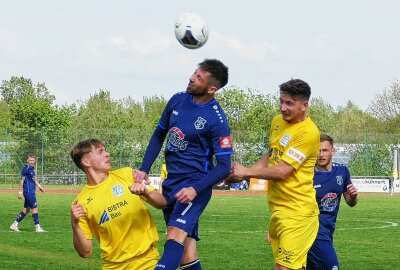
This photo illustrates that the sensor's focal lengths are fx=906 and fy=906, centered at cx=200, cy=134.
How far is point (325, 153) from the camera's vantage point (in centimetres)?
1100

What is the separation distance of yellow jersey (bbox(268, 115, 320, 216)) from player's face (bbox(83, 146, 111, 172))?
5.83 feet

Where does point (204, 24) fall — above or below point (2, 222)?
above

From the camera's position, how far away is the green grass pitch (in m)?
15.3

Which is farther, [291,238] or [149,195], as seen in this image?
[291,238]

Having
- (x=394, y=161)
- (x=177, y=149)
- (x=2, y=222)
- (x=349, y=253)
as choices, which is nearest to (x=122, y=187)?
(x=177, y=149)

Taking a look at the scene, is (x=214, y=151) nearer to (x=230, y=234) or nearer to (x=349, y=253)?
(x=349, y=253)

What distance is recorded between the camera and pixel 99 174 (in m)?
8.29

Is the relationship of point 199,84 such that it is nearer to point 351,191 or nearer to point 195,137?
point 195,137

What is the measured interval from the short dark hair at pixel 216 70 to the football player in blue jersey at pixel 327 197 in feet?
7.30

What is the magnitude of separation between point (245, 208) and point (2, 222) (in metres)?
11.2

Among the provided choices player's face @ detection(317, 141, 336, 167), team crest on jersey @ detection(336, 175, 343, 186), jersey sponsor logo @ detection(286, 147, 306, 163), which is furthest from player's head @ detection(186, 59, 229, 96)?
team crest on jersey @ detection(336, 175, 343, 186)

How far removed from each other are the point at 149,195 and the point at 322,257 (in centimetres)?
319

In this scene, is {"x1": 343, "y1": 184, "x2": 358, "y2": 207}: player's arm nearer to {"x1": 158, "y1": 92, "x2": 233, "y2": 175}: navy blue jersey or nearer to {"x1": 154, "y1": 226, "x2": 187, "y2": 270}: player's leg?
{"x1": 158, "y1": 92, "x2": 233, "y2": 175}: navy blue jersey

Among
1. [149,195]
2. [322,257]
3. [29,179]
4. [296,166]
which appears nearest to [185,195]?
[149,195]
